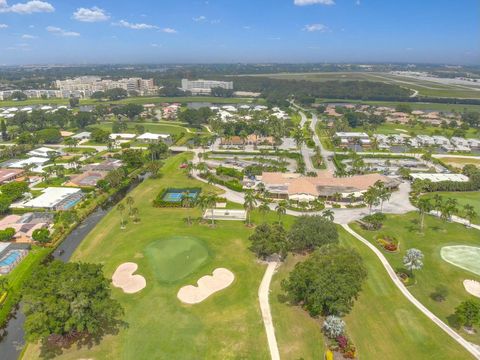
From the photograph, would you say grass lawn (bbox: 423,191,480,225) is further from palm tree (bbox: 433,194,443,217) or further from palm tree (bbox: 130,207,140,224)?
palm tree (bbox: 130,207,140,224)

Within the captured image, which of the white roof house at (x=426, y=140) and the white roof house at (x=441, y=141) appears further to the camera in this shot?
the white roof house at (x=441, y=141)

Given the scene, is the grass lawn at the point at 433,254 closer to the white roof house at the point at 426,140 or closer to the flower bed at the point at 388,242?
the flower bed at the point at 388,242

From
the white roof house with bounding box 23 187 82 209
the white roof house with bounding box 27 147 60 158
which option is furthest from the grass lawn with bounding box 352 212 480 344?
the white roof house with bounding box 27 147 60 158

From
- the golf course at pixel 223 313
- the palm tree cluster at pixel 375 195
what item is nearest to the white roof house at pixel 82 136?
the golf course at pixel 223 313

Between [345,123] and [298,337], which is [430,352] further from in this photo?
[345,123]

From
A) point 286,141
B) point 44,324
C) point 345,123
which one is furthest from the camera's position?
point 345,123

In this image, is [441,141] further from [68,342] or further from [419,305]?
[68,342]

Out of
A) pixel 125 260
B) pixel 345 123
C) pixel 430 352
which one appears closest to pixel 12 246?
pixel 125 260
